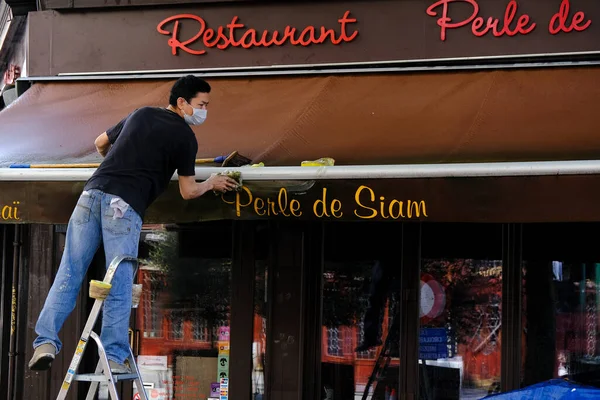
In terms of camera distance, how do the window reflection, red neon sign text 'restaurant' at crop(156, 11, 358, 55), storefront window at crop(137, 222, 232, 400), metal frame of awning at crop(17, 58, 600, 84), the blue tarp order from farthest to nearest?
storefront window at crop(137, 222, 232, 400), red neon sign text 'restaurant' at crop(156, 11, 358, 55), the window reflection, metal frame of awning at crop(17, 58, 600, 84), the blue tarp

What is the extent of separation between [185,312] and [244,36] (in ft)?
7.54

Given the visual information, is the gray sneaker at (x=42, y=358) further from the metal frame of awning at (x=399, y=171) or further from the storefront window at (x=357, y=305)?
the storefront window at (x=357, y=305)

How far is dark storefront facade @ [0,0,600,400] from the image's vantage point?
20.4ft

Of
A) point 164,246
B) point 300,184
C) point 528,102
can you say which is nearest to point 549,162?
point 528,102

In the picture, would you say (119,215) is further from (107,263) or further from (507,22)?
(507,22)

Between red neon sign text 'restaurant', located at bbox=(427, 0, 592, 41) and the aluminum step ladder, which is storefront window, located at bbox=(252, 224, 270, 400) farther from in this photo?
the aluminum step ladder

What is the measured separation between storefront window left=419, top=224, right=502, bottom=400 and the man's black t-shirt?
269 centimetres

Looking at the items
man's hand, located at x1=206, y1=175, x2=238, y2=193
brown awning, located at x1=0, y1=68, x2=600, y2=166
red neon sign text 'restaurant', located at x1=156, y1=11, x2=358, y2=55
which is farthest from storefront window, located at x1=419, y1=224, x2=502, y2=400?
man's hand, located at x1=206, y1=175, x2=238, y2=193

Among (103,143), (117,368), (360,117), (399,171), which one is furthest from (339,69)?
(117,368)

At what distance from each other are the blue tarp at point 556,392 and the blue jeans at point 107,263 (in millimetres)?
2254

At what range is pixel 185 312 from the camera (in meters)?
7.40

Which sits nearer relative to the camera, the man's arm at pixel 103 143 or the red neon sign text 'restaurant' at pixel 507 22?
the man's arm at pixel 103 143

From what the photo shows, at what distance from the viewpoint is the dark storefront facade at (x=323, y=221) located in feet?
20.4

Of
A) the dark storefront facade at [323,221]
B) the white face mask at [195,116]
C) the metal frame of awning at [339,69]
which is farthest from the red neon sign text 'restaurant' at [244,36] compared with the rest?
the white face mask at [195,116]
